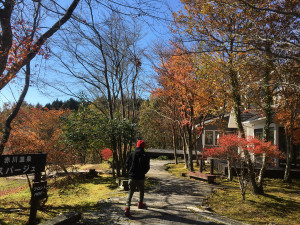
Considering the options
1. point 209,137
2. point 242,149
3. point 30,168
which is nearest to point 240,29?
point 242,149

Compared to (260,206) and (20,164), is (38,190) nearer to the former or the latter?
(20,164)

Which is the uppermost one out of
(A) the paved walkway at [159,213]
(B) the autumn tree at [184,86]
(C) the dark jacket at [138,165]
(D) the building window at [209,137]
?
(B) the autumn tree at [184,86]

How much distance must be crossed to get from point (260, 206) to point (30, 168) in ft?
20.4

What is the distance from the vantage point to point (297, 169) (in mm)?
11617

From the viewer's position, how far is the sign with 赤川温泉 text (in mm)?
3844

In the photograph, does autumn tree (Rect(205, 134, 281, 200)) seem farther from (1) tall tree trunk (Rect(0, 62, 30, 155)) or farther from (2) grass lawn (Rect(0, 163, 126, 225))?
(1) tall tree trunk (Rect(0, 62, 30, 155))

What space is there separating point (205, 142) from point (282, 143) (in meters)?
12.7

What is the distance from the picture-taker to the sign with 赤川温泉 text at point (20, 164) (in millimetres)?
3844

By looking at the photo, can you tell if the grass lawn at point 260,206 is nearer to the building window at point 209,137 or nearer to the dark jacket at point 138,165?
the dark jacket at point 138,165

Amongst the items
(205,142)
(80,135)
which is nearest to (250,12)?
(80,135)

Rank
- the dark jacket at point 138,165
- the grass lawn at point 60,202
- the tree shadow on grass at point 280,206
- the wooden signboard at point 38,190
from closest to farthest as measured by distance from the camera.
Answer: the wooden signboard at point 38,190
the dark jacket at point 138,165
the grass lawn at point 60,202
the tree shadow on grass at point 280,206

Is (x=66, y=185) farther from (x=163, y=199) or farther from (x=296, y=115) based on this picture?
(x=296, y=115)

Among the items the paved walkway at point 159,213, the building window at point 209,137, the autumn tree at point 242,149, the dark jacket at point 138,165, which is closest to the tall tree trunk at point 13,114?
the paved walkway at point 159,213

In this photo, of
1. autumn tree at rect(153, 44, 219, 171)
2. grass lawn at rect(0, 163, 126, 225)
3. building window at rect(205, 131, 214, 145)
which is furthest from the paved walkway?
building window at rect(205, 131, 214, 145)
